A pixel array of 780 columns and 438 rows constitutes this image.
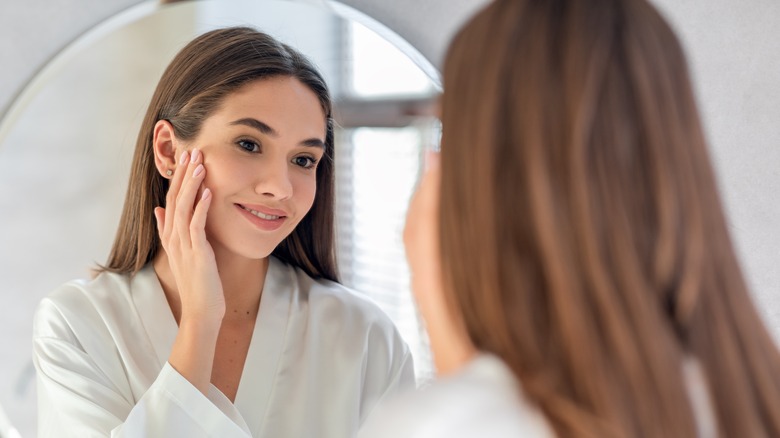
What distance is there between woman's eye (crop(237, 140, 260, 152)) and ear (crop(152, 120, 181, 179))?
0.09 meters

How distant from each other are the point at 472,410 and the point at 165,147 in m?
0.69

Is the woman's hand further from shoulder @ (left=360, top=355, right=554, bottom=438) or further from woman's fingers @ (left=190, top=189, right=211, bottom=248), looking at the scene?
shoulder @ (left=360, top=355, right=554, bottom=438)

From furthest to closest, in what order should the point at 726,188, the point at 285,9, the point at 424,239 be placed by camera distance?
1. the point at 726,188
2. the point at 285,9
3. the point at 424,239

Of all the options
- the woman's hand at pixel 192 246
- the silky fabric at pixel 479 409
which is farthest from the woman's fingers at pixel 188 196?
the silky fabric at pixel 479 409

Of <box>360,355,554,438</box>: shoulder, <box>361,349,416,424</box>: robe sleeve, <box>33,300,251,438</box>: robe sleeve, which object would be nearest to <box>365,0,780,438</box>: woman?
<box>360,355,554,438</box>: shoulder

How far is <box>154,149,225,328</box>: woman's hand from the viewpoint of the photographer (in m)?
1.02

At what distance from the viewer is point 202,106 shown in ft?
3.43

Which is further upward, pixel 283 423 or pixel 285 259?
pixel 285 259

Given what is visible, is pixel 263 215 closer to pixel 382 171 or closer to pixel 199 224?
pixel 199 224

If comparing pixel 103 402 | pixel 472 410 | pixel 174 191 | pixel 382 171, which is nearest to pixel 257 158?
pixel 174 191

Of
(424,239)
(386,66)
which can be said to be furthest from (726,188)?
(424,239)

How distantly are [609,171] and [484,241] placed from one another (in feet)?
0.29

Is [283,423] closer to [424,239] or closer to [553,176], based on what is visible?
[424,239]

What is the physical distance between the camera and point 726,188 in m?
1.44
